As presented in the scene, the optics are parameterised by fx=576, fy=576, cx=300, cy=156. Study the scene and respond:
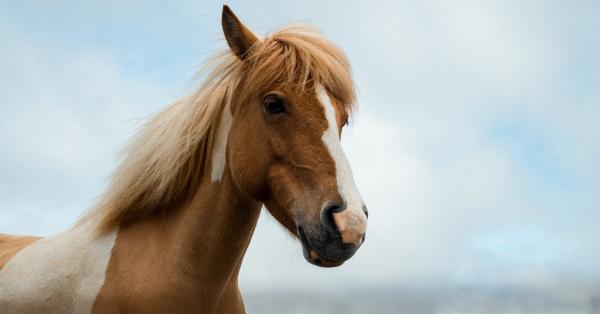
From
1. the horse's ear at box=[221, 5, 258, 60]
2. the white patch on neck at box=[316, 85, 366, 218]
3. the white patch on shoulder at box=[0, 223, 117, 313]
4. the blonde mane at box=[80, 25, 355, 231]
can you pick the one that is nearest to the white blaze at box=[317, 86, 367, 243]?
the white patch on neck at box=[316, 85, 366, 218]

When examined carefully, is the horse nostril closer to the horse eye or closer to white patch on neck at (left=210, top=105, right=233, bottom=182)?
the horse eye

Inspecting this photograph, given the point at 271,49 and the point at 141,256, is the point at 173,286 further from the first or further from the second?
the point at 271,49

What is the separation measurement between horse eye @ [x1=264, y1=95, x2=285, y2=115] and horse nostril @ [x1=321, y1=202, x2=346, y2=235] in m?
0.83

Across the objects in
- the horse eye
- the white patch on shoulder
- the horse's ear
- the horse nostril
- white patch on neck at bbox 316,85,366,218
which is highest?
the horse's ear

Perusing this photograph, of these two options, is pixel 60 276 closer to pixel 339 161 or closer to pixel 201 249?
pixel 201 249

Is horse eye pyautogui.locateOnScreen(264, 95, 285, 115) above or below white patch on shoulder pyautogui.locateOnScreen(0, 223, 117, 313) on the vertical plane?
above

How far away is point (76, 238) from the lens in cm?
461

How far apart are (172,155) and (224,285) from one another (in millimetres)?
1115

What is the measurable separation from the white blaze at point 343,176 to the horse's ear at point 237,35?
2.60 feet

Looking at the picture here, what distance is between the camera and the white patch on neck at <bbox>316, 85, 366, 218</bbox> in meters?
3.37

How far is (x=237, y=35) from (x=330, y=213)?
1700 mm

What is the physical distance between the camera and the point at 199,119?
461 centimetres

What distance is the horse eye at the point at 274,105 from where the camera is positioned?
3881mm

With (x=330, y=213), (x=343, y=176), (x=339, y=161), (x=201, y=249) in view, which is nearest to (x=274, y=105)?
(x=339, y=161)
